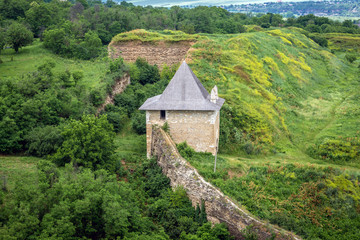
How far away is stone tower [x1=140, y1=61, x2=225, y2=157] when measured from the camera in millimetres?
23906

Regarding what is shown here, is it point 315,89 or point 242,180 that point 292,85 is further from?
point 242,180

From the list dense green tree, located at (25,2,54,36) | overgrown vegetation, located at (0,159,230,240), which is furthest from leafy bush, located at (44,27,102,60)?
overgrown vegetation, located at (0,159,230,240)

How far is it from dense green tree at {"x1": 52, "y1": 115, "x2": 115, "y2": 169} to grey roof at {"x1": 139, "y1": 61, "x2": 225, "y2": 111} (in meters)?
3.50

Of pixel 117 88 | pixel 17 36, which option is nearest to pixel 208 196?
pixel 117 88

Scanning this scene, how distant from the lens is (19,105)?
2478 cm

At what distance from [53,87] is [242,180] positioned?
16.7 metres

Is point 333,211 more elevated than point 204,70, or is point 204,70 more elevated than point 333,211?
point 204,70

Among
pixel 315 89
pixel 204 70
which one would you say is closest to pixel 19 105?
pixel 204 70

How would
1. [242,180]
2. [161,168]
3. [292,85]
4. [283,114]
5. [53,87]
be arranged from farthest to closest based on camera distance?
[292,85] < [283,114] < [53,87] < [161,168] < [242,180]

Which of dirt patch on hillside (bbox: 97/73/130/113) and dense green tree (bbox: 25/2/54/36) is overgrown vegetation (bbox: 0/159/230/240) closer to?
dirt patch on hillside (bbox: 97/73/130/113)

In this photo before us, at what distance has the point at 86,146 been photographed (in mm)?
21984

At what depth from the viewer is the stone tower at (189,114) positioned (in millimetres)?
23906

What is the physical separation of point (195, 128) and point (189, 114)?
1.02m

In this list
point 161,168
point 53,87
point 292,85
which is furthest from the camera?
point 292,85
